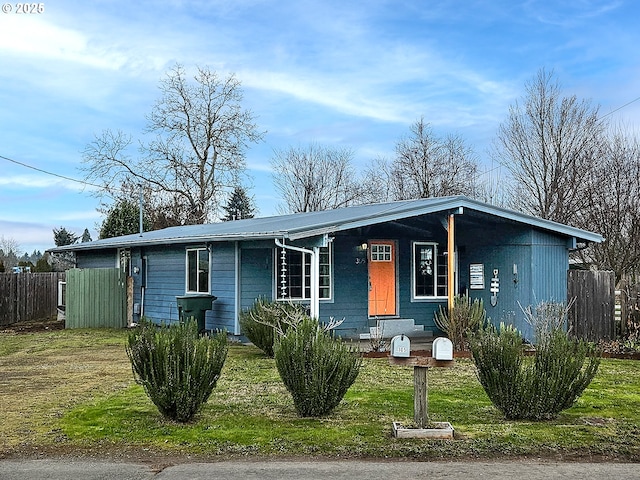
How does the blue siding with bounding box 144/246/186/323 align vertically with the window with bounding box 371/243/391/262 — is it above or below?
below

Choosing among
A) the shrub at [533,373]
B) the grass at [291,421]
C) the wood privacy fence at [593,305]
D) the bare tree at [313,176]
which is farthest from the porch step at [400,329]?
the bare tree at [313,176]

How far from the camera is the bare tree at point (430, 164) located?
1454 inches

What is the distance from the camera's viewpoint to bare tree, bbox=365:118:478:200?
121ft

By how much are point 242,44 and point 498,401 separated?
12522 millimetres

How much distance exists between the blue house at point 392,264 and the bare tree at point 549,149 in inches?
357

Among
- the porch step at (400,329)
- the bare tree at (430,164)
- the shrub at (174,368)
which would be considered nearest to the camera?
the shrub at (174,368)

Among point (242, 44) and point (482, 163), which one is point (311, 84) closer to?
point (242, 44)

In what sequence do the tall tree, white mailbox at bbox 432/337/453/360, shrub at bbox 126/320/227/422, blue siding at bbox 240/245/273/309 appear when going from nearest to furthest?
white mailbox at bbox 432/337/453/360 < shrub at bbox 126/320/227/422 < blue siding at bbox 240/245/273/309 < the tall tree

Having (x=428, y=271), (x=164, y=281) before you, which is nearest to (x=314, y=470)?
(x=428, y=271)

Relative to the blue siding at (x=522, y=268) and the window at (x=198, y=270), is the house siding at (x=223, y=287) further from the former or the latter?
the blue siding at (x=522, y=268)

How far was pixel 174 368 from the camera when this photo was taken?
754 cm

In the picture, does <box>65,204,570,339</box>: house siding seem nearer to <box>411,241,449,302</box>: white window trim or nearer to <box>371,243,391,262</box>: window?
<box>411,241,449,302</box>: white window trim

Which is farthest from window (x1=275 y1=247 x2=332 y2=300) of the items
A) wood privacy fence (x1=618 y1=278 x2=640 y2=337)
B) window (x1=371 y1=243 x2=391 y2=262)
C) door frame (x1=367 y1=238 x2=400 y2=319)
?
wood privacy fence (x1=618 y1=278 x2=640 y2=337)

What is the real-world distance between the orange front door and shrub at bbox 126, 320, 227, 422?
9.65 m
